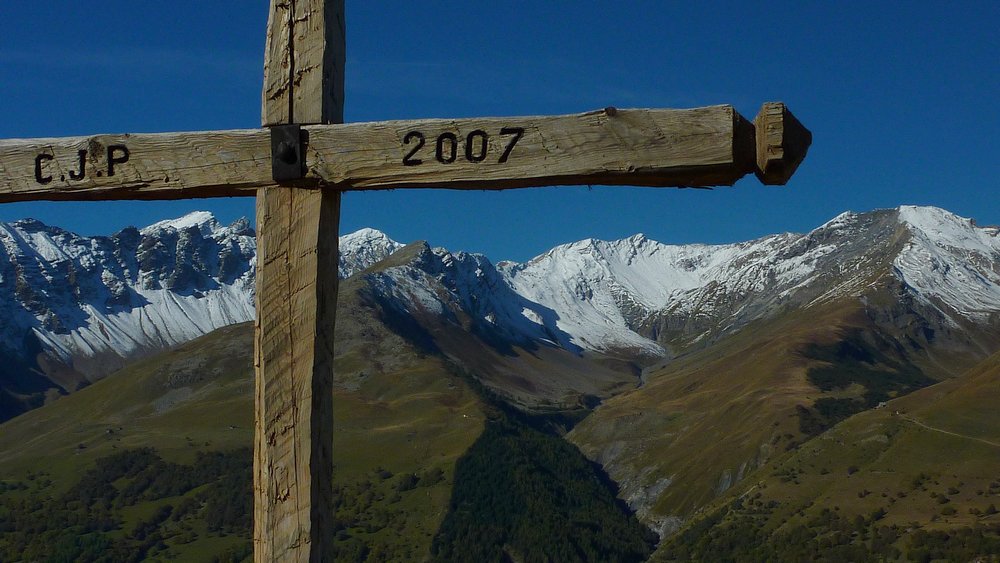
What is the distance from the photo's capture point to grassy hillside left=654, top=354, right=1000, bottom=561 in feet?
427

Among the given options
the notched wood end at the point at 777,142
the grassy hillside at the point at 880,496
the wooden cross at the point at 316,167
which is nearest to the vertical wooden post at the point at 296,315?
the wooden cross at the point at 316,167

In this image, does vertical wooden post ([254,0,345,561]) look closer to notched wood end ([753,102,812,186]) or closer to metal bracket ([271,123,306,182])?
metal bracket ([271,123,306,182])

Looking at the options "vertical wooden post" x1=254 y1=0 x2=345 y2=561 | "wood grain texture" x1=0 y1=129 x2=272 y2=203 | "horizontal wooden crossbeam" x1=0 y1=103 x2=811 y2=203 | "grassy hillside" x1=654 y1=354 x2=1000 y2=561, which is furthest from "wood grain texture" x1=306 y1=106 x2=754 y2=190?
"grassy hillside" x1=654 y1=354 x2=1000 y2=561

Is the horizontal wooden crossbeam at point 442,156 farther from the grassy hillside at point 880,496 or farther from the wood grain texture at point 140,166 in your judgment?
the grassy hillside at point 880,496

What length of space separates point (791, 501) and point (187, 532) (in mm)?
100995

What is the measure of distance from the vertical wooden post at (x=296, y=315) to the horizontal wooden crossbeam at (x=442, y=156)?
0.60ft

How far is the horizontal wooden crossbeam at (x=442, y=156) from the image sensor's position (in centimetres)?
593

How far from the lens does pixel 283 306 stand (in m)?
6.29

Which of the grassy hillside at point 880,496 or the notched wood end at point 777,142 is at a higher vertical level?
the notched wood end at point 777,142

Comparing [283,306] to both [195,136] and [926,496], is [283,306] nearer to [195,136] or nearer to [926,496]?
[195,136]

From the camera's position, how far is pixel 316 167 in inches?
251

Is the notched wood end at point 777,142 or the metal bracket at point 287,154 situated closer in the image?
the notched wood end at point 777,142

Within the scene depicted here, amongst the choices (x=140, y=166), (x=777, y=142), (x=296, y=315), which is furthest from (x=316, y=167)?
(x=777, y=142)

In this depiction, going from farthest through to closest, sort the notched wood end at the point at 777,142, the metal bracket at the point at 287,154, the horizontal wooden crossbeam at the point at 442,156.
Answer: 1. the metal bracket at the point at 287,154
2. the horizontal wooden crossbeam at the point at 442,156
3. the notched wood end at the point at 777,142
